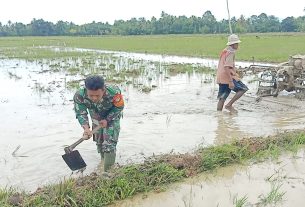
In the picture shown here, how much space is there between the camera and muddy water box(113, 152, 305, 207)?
3541 mm

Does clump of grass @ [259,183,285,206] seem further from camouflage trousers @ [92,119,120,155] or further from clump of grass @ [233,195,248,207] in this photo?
camouflage trousers @ [92,119,120,155]

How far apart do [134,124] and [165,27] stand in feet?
218

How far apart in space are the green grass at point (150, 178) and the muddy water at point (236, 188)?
78mm

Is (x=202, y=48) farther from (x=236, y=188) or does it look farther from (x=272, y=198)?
(x=272, y=198)

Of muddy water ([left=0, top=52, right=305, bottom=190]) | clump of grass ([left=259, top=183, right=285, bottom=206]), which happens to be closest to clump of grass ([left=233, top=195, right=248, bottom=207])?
clump of grass ([left=259, top=183, right=285, bottom=206])

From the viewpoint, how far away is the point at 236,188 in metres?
3.81

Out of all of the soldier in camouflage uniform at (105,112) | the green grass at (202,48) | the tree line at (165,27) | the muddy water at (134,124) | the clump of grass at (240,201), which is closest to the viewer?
the clump of grass at (240,201)

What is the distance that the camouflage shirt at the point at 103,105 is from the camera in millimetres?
3963

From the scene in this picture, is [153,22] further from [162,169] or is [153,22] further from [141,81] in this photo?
[162,169]

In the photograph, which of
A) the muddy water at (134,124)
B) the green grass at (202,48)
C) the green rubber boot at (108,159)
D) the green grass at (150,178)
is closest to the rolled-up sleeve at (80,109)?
the green rubber boot at (108,159)

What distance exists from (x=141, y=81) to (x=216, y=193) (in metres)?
8.13

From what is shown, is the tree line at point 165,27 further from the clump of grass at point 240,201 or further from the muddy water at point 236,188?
the clump of grass at point 240,201

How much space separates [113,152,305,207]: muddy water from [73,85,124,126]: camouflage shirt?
2.92 ft

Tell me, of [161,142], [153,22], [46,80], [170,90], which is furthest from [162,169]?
[153,22]
